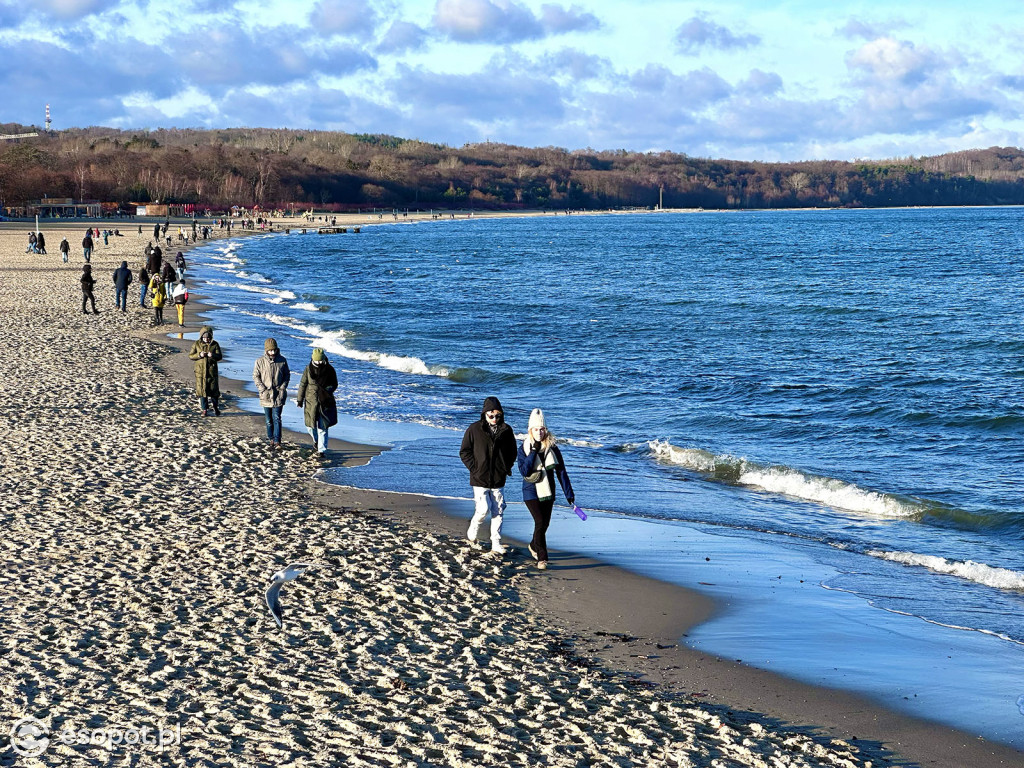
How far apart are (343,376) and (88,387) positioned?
22.7ft

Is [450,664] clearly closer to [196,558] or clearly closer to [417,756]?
[417,756]

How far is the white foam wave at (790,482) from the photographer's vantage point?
15172mm

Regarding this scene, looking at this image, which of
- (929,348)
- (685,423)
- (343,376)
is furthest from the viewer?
(929,348)

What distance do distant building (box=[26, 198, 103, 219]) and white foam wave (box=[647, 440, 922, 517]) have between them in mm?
119561

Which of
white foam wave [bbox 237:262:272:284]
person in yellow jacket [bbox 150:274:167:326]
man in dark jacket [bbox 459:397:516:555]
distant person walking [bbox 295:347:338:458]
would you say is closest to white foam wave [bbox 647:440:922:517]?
distant person walking [bbox 295:347:338:458]

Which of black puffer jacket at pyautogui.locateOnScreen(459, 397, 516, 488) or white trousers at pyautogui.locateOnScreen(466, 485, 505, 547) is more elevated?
black puffer jacket at pyautogui.locateOnScreen(459, 397, 516, 488)

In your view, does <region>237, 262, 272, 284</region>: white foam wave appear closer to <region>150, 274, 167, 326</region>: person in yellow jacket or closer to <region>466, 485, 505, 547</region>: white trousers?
<region>150, 274, 167, 326</region>: person in yellow jacket

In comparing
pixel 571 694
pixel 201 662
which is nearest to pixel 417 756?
pixel 571 694

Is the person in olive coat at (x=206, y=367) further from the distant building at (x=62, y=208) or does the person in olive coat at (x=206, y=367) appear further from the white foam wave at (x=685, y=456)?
the distant building at (x=62, y=208)

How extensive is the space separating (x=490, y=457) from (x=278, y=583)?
109 inches

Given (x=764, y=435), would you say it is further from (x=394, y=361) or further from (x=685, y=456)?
(x=394, y=361)

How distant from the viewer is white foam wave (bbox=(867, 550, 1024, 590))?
38.5 feet

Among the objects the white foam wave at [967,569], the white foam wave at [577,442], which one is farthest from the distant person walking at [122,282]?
the white foam wave at [967,569]

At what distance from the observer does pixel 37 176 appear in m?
138
